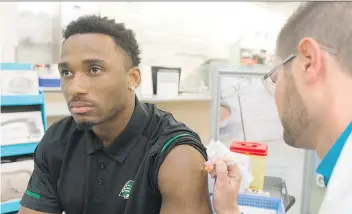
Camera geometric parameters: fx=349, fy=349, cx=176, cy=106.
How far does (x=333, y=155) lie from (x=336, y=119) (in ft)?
0.26

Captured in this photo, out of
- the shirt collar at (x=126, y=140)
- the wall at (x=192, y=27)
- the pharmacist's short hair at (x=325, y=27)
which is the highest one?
the wall at (x=192, y=27)

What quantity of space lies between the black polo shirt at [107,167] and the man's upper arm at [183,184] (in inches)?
1.3

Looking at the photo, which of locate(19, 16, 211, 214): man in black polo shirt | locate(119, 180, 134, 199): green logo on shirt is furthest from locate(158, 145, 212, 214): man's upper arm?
locate(119, 180, 134, 199): green logo on shirt

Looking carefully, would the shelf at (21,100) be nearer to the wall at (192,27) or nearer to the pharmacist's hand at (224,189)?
the pharmacist's hand at (224,189)

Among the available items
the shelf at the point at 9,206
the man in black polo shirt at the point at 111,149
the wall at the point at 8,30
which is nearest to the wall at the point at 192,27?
the wall at the point at 8,30

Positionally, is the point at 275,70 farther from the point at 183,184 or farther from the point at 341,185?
the point at 183,184

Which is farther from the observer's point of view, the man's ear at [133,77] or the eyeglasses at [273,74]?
the man's ear at [133,77]

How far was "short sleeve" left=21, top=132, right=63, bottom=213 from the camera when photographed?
122cm

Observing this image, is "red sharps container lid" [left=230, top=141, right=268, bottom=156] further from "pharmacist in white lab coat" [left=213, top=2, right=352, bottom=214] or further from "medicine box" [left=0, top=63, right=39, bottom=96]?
"medicine box" [left=0, top=63, right=39, bottom=96]

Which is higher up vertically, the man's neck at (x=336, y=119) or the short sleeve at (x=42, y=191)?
the man's neck at (x=336, y=119)

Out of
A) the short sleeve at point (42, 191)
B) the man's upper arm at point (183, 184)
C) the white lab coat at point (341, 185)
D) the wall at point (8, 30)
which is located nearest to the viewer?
the white lab coat at point (341, 185)

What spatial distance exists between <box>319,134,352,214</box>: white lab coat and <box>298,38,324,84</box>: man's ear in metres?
0.14

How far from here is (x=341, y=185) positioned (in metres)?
0.70

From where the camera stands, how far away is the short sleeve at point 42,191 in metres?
1.22
